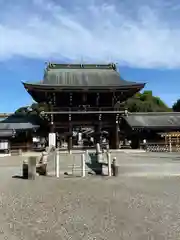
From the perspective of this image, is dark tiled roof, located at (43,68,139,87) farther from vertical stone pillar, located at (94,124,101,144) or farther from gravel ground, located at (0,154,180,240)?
gravel ground, located at (0,154,180,240)

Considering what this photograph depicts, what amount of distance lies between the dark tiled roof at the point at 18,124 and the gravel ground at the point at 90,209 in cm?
2066

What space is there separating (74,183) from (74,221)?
5122 mm

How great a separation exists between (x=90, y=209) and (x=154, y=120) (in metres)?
28.2

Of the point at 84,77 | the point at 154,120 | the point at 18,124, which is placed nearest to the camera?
the point at 18,124

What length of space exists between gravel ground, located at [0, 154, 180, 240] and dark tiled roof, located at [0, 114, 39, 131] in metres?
20.7

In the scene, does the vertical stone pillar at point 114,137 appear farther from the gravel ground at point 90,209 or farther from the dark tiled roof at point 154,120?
the gravel ground at point 90,209

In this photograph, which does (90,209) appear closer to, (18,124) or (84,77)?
(18,124)

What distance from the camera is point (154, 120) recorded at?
34250mm

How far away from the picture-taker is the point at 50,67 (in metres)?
36.9

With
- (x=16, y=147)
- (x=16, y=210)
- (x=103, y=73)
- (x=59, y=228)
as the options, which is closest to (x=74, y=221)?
(x=59, y=228)

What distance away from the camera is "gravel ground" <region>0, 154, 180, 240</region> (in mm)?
5340

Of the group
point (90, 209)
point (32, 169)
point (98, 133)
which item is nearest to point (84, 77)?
point (98, 133)

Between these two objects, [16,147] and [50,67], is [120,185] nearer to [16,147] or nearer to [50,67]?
[16,147]

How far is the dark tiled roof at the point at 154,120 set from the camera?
3247 cm
